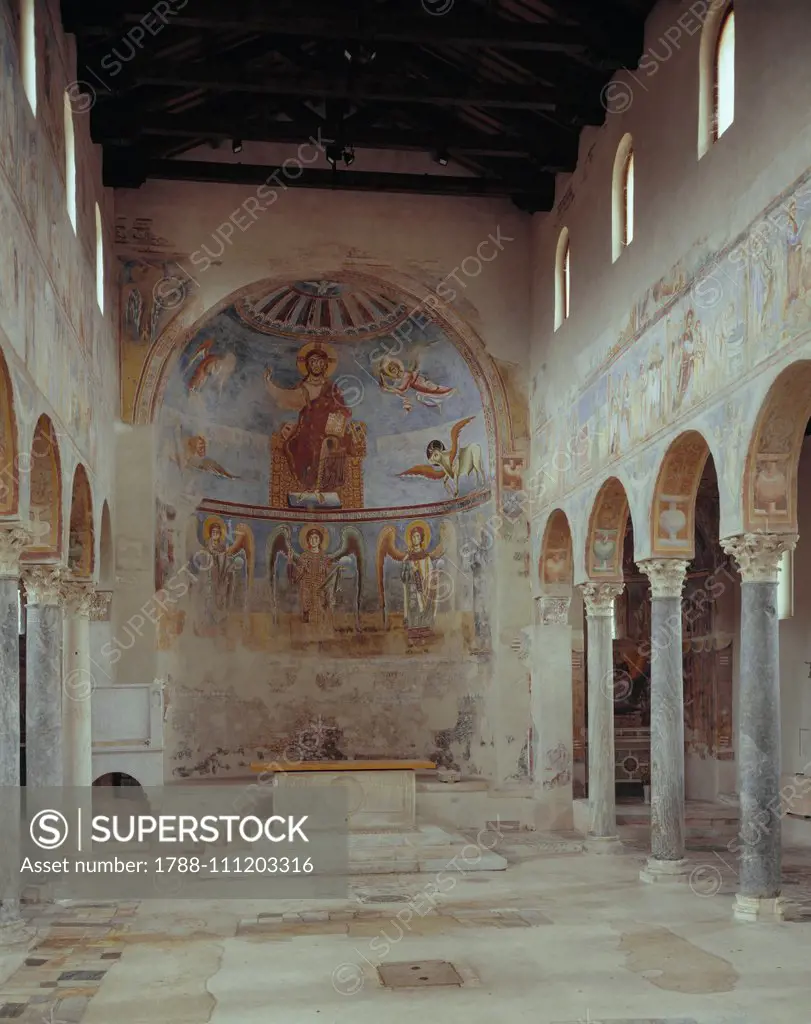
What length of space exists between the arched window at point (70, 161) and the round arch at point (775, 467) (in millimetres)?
10223

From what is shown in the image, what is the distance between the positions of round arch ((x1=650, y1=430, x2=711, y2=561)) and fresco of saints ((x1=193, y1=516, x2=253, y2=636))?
40.3 feet

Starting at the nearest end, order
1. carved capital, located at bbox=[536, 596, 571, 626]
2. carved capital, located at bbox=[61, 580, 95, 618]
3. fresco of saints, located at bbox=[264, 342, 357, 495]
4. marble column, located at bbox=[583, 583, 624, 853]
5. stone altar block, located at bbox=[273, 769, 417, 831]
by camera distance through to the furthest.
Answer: carved capital, located at bbox=[61, 580, 95, 618] < marble column, located at bbox=[583, 583, 624, 853] < stone altar block, located at bbox=[273, 769, 417, 831] < carved capital, located at bbox=[536, 596, 571, 626] < fresco of saints, located at bbox=[264, 342, 357, 495]

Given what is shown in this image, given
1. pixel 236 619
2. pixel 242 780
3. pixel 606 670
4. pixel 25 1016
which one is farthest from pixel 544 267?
pixel 25 1016

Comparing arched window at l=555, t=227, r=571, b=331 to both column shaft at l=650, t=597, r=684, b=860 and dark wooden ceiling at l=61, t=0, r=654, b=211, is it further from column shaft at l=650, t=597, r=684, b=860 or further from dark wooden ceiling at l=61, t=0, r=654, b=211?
column shaft at l=650, t=597, r=684, b=860

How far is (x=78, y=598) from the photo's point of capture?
65.2ft

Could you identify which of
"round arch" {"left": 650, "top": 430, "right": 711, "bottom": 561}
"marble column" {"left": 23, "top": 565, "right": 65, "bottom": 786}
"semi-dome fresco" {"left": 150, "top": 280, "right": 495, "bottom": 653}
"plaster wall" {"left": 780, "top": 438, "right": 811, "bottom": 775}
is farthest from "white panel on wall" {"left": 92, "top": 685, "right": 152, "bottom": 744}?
"plaster wall" {"left": 780, "top": 438, "right": 811, "bottom": 775}

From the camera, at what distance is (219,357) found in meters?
27.1

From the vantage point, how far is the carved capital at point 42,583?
16375mm

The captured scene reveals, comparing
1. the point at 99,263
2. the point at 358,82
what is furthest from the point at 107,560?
the point at 358,82

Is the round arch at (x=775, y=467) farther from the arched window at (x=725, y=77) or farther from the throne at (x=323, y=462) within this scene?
the throne at (x=323, y=462)

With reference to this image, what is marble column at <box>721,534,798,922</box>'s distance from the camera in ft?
46.8

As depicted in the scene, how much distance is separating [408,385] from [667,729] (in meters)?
12.5

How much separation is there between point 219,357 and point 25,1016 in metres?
18.1

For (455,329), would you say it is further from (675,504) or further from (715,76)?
(715,76)
